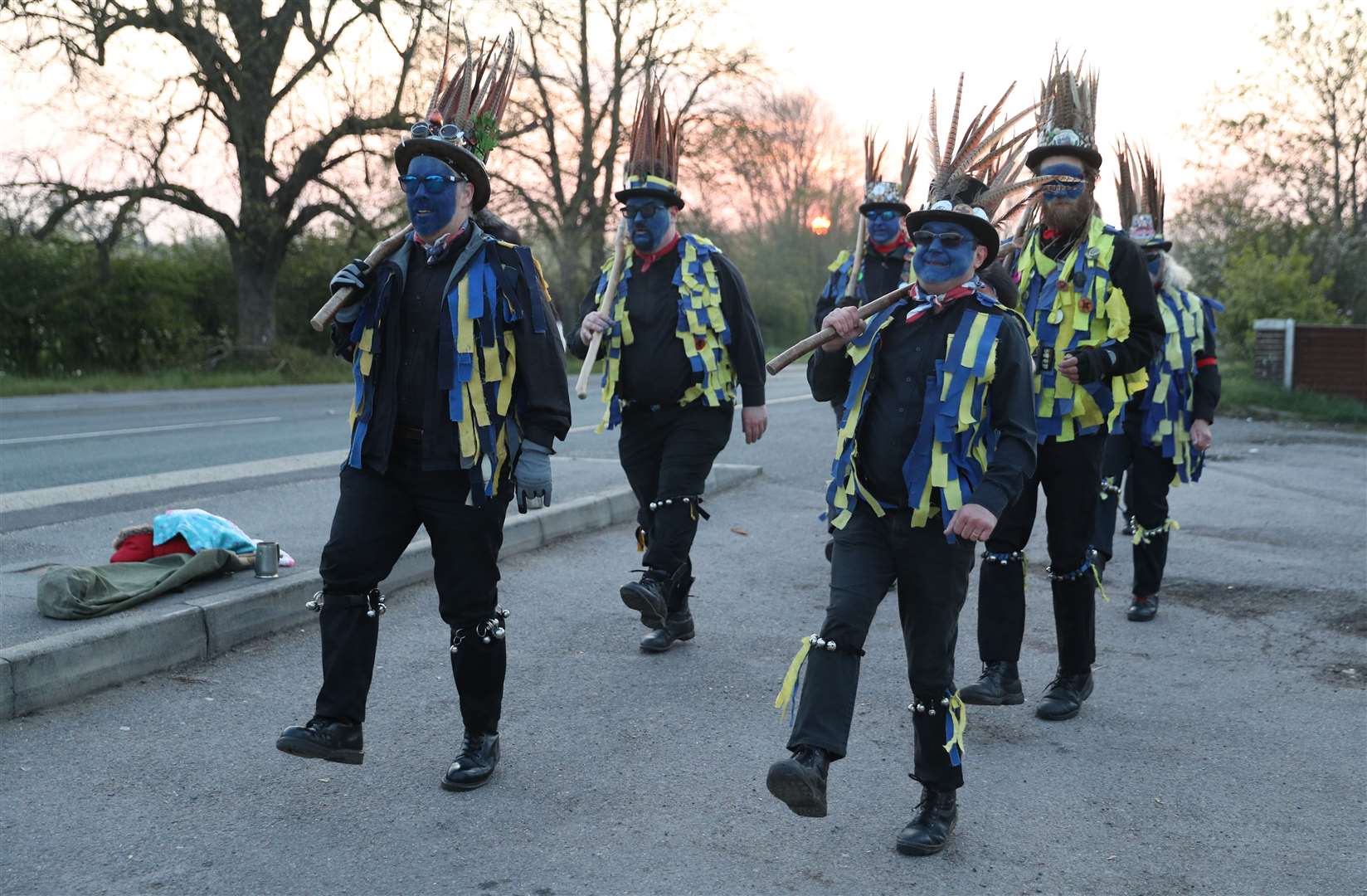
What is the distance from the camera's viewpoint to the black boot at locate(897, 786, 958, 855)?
3.75 meters

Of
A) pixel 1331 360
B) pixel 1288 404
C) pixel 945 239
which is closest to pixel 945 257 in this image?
pixel 945 239

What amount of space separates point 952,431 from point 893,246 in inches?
146

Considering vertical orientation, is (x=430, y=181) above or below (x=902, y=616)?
above

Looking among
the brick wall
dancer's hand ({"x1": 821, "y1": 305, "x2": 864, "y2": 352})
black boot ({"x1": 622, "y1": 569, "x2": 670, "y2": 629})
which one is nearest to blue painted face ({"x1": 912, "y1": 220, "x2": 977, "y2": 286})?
dancer's hand ({"x1": 821, "y1": 305, "x2": 864, "y2": 352})

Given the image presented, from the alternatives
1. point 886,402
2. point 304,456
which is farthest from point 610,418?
point 304,456

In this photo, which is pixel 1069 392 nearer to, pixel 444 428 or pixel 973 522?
pixel 973 522

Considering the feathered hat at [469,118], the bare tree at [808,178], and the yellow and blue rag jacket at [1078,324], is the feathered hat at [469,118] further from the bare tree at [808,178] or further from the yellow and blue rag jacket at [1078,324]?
the bare tree at [808,178]

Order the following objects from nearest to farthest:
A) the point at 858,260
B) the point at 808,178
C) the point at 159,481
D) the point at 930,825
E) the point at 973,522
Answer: the point at 973,522
the point at 930,825
the point at 858,260
the point at 159,481
the point at 808,178

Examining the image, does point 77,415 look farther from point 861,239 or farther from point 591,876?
point 591,876

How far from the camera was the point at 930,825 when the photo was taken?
380 centimetres

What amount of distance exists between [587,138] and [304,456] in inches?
962

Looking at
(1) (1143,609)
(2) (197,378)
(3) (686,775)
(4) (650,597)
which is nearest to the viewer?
(3) (686,775)

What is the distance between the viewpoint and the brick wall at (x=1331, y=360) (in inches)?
866

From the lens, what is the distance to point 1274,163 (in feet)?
103
